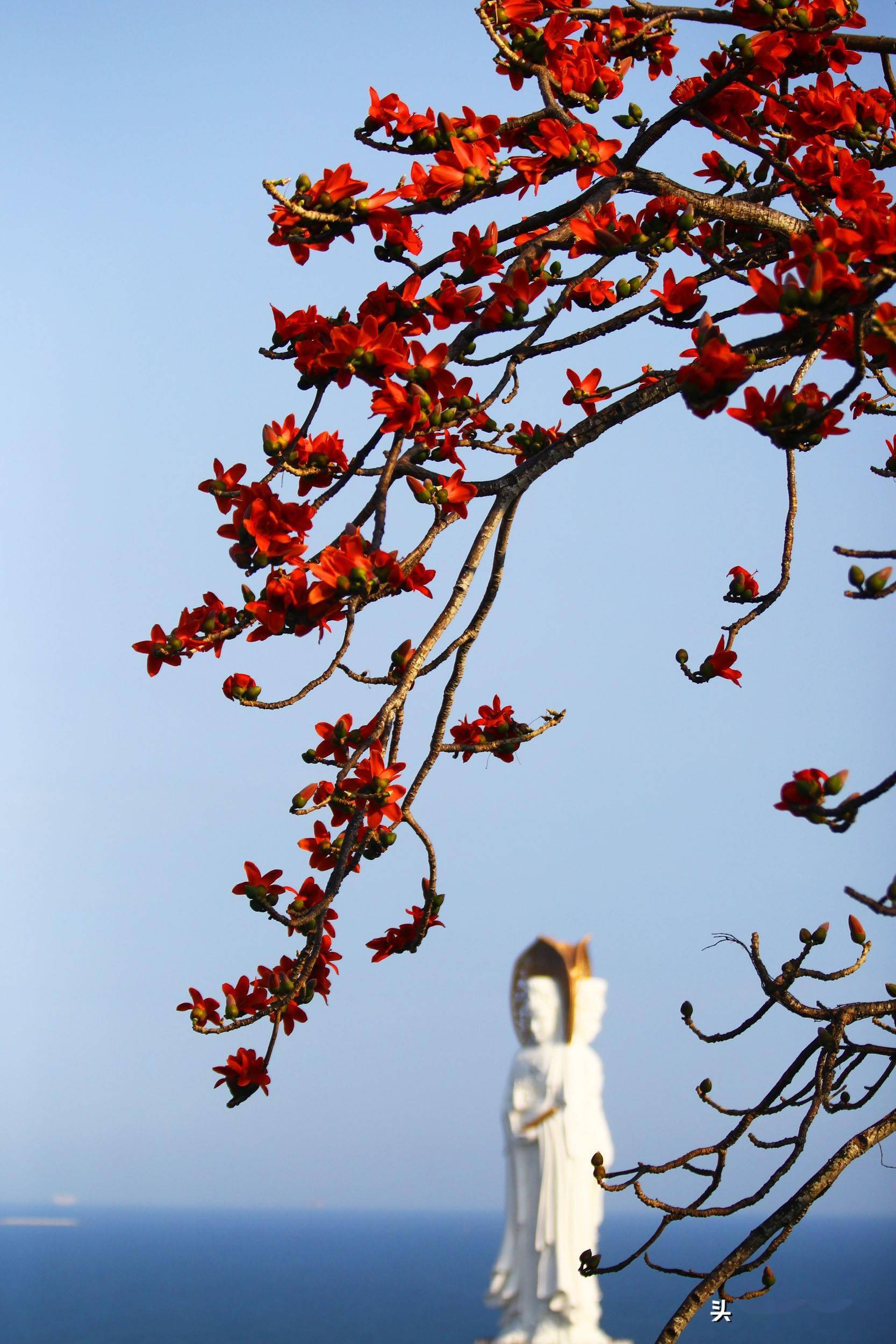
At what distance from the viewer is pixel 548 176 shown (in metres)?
1.86

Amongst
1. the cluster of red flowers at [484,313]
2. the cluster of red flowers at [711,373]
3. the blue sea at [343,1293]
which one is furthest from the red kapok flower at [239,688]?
the blue sea at [343,1293]

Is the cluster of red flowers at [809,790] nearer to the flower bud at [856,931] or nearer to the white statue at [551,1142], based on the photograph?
the flower bud at [856,931]

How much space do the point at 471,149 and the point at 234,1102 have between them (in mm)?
1199

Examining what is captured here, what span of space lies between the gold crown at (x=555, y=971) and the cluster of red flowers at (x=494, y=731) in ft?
16.7

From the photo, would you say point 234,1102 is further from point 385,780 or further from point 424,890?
Result: point 385,780

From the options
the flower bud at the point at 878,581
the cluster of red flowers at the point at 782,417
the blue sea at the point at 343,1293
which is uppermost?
the cluster of red flowers at the point at 782,417

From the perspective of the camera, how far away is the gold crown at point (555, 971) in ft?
22.1

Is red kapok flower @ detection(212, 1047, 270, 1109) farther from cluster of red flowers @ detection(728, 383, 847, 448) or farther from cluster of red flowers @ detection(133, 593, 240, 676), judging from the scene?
cluster of red flowers @ detection(728, 383, 847, 448)

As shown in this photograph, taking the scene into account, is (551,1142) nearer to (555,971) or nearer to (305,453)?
(555,971)

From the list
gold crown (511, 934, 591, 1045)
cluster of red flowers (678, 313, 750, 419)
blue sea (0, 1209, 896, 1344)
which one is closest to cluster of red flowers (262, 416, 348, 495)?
cluster of red flowers (678, 313, 750, 419)

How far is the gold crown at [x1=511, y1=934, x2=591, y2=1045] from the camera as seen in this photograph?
675 centimetres

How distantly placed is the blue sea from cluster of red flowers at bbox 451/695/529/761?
40.8m

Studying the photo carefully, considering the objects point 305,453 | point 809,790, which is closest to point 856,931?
point 809,790

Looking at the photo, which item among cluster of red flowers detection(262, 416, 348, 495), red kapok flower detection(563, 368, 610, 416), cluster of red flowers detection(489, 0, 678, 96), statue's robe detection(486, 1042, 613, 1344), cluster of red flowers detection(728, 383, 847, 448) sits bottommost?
statue's robe detection(486, 1042, 613, 1344)
